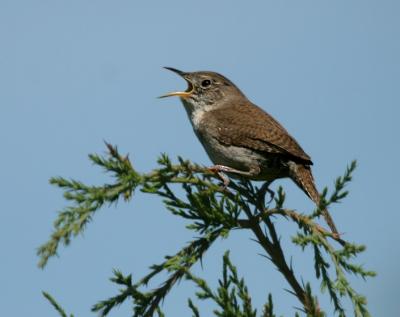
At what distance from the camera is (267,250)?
109 inches

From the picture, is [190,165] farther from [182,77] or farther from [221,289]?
[182,77]

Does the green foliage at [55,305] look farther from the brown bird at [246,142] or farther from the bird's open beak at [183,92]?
the bird's open beak at [183,92]

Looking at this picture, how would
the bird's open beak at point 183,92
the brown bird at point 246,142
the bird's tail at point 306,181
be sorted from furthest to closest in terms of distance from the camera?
the bird's open beak at point 183,92 < the brown bird at point 246,142 < the bird's tail at point 306,181

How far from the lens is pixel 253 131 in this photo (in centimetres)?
518

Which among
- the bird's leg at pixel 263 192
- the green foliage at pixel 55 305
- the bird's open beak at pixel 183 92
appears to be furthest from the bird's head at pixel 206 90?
the green foliage at pixel 55 305

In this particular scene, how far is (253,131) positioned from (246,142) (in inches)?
7.2

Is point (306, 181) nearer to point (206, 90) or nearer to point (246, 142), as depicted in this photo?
point (246, 142)

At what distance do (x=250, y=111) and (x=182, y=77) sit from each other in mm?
976

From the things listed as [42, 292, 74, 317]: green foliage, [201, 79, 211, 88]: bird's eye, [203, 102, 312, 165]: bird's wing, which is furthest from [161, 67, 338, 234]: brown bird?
[42, 292, 74, 317]: green foliage

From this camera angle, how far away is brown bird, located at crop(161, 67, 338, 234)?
4734mm

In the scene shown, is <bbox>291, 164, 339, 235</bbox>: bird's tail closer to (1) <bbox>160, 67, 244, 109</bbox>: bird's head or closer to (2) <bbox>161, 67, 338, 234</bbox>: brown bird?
(2) <bbox>161, 67, 338, 234</bbox>: brown bird

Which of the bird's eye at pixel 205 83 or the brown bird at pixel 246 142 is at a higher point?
the bird's eye at pixel 205 83

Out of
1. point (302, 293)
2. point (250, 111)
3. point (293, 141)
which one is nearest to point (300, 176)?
point (293, 141)

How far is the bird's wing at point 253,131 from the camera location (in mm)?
4832
